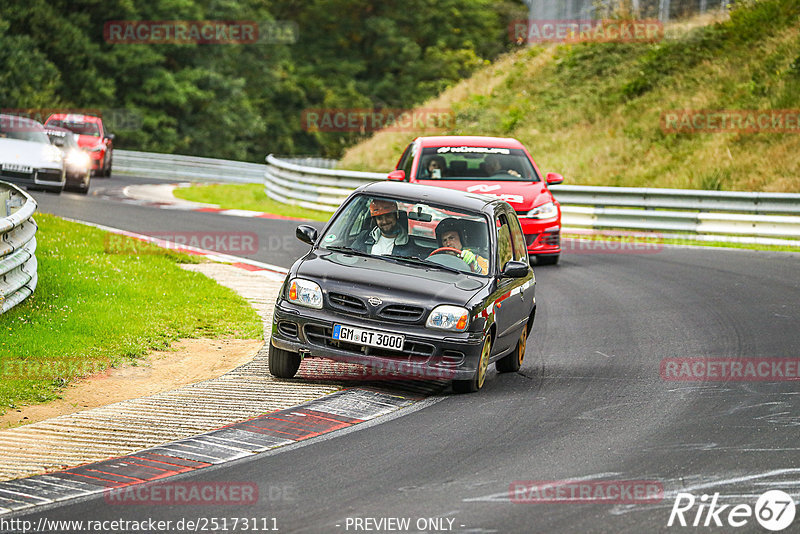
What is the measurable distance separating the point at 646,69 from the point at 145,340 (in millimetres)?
27178

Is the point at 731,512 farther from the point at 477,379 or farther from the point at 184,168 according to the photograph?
the point at 184,168

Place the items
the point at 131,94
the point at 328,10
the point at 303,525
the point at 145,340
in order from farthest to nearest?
1. the point at 328,10
2. the point at 131,94
3. the point at 145,340
4. the point at 303,525

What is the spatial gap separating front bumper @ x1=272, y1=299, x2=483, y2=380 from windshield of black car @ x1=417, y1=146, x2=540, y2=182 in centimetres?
808

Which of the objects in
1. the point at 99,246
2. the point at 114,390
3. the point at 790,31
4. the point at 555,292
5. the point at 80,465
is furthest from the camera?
the point at 790,31

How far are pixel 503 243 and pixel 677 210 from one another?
1483 centimetres

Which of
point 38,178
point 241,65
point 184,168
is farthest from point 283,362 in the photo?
point 241,65

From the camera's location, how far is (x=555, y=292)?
14922 millimetres

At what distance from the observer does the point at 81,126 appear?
35.0m

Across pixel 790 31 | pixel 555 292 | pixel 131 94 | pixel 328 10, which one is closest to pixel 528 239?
pixel 555 292

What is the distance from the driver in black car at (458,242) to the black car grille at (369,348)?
3.64 feet

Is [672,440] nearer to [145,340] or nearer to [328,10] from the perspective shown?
[145,340]

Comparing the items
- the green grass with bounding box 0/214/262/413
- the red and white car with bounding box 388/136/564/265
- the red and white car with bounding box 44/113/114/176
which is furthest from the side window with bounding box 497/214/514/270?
the red and white car with bounding box 44/113/114/176

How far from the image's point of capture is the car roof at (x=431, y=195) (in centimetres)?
994

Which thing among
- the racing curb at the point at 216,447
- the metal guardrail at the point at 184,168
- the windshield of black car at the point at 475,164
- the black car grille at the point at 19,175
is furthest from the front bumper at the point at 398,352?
the metal guardrail at the point at 184,168
